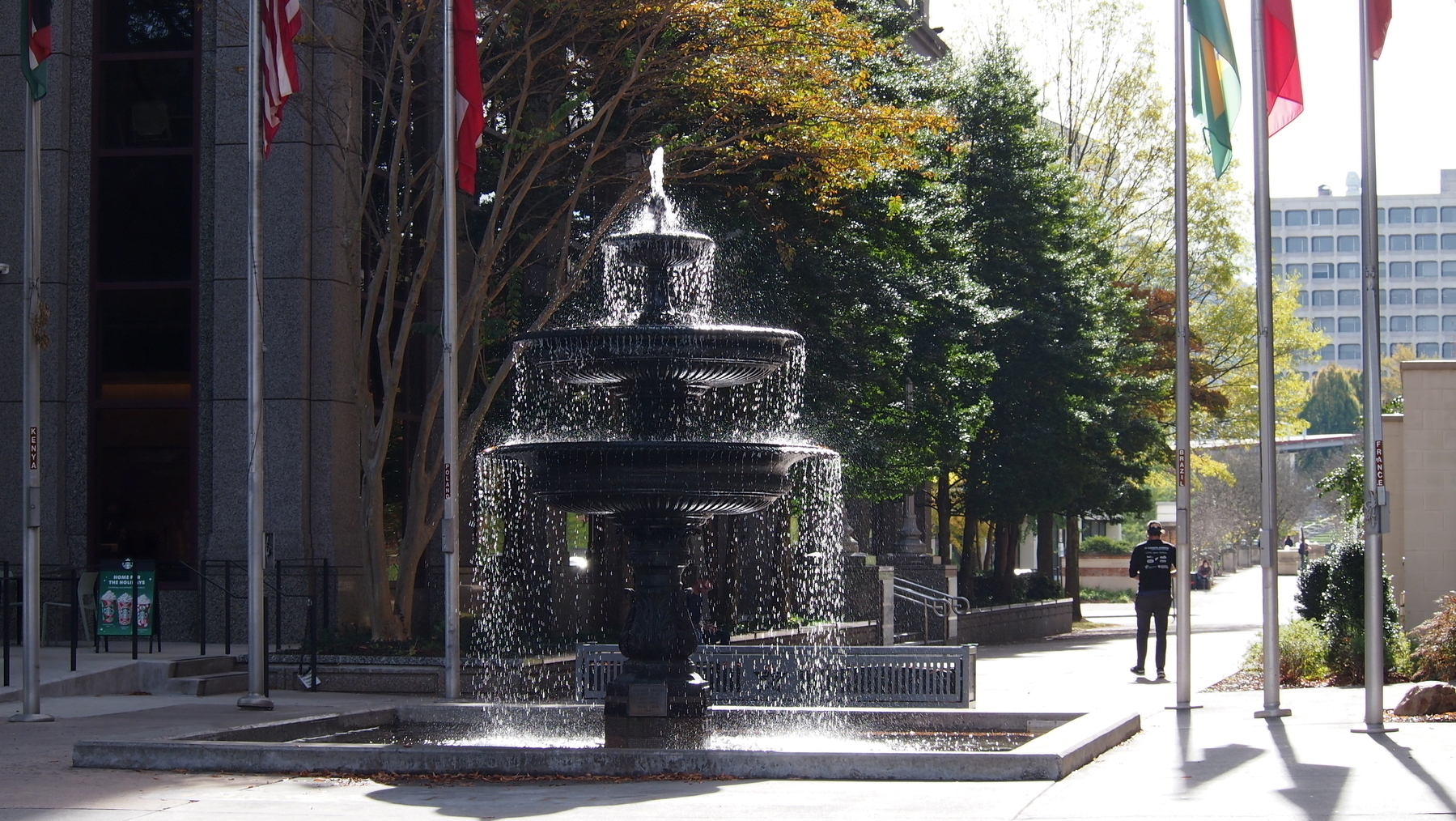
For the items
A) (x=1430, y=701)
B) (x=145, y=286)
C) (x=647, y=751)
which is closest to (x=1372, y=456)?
(x=1430, y=701)

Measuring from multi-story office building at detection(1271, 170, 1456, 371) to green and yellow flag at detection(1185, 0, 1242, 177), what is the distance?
17513 centimetres

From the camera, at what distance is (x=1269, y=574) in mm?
14852

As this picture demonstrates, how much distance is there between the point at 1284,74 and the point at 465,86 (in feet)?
28.2

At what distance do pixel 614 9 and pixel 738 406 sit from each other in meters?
9.03

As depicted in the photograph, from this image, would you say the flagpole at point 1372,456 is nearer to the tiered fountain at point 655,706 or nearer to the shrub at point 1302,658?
the tiered fountain at point 655,706

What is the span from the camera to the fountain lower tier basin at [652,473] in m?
12.5

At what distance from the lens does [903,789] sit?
10.4 metres

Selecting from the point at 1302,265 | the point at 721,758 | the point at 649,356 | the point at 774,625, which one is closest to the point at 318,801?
the point at 721,758

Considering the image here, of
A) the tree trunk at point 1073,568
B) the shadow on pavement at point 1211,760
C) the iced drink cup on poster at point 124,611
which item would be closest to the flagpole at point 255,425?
the iced drink cup on poster at point 124,611

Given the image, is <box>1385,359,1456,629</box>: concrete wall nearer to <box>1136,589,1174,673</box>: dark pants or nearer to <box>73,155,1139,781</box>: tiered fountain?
<box>1136,589,1174,673</box>: dark pants

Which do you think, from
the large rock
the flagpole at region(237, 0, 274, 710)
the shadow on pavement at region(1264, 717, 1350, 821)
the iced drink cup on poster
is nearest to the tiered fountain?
the shadow on pavement at region(1264, 717, 1350, 821)

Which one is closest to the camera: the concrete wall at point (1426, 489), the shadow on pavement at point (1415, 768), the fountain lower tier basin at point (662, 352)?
the shadow on pavement at point (1415, 768)

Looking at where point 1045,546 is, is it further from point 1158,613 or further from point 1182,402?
point 1182,402

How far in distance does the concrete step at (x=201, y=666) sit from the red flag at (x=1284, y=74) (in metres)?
13.1
